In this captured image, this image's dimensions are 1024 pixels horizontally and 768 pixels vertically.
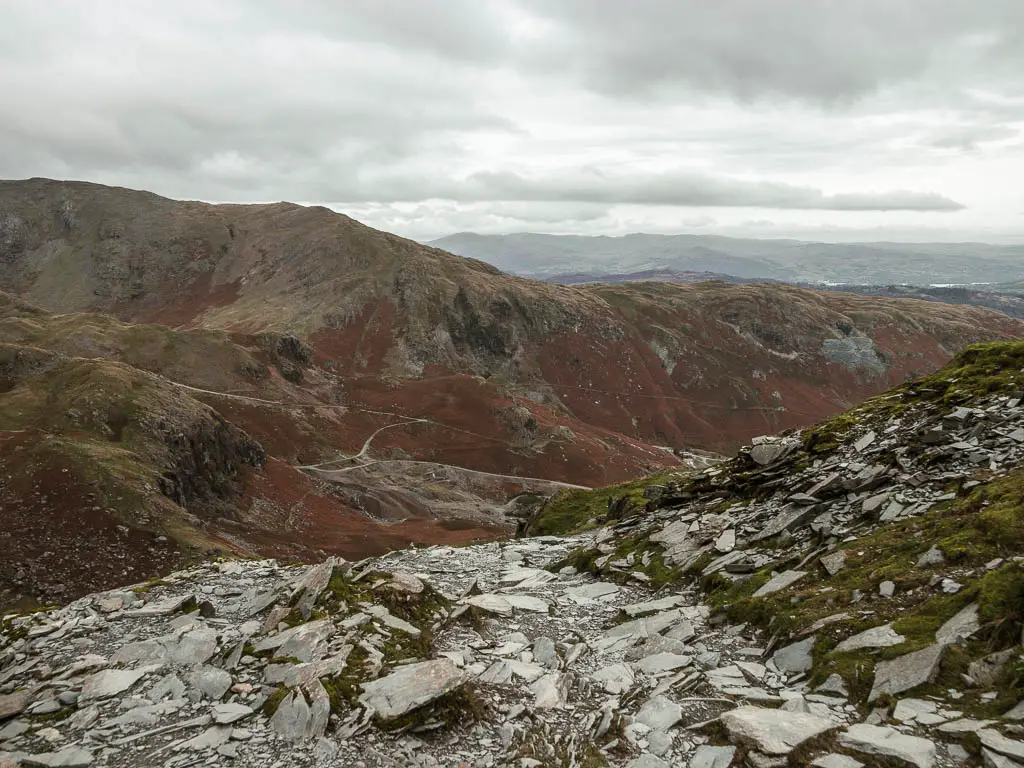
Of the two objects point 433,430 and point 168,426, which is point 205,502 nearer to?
point 168,426

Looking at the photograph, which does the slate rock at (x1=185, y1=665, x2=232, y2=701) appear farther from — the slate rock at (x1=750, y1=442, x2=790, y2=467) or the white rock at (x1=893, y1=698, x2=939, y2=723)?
the slate rock at (x1=750, y1=442, x2=790, y2=467)

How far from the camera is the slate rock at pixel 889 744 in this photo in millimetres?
10000

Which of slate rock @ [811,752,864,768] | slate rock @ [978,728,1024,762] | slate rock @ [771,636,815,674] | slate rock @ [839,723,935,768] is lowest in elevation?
slate rock @ [771,636,815,674]

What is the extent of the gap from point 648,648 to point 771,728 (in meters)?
5.72

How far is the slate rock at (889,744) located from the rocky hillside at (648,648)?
0.04 metres

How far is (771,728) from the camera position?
11.8 m

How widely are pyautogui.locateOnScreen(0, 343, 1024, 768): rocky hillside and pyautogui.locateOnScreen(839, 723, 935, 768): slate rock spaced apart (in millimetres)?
38

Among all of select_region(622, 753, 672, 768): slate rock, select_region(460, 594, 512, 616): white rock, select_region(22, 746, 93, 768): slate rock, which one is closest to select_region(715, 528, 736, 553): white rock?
select_region(460, 594, 512, 616): white rock

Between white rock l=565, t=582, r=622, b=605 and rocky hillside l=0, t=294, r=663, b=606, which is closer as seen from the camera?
white rock l=565, t=582, r=622, b=605

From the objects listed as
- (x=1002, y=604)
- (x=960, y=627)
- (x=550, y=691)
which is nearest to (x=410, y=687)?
(x=550, y=691)

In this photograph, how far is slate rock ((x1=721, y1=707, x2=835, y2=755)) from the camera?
11.2 m

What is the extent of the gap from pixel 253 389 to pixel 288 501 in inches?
1778

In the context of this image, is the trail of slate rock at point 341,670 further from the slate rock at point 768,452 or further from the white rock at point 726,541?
the slate rock at point 768,452

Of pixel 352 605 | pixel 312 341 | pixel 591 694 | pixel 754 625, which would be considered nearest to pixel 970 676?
pixel 754 625
